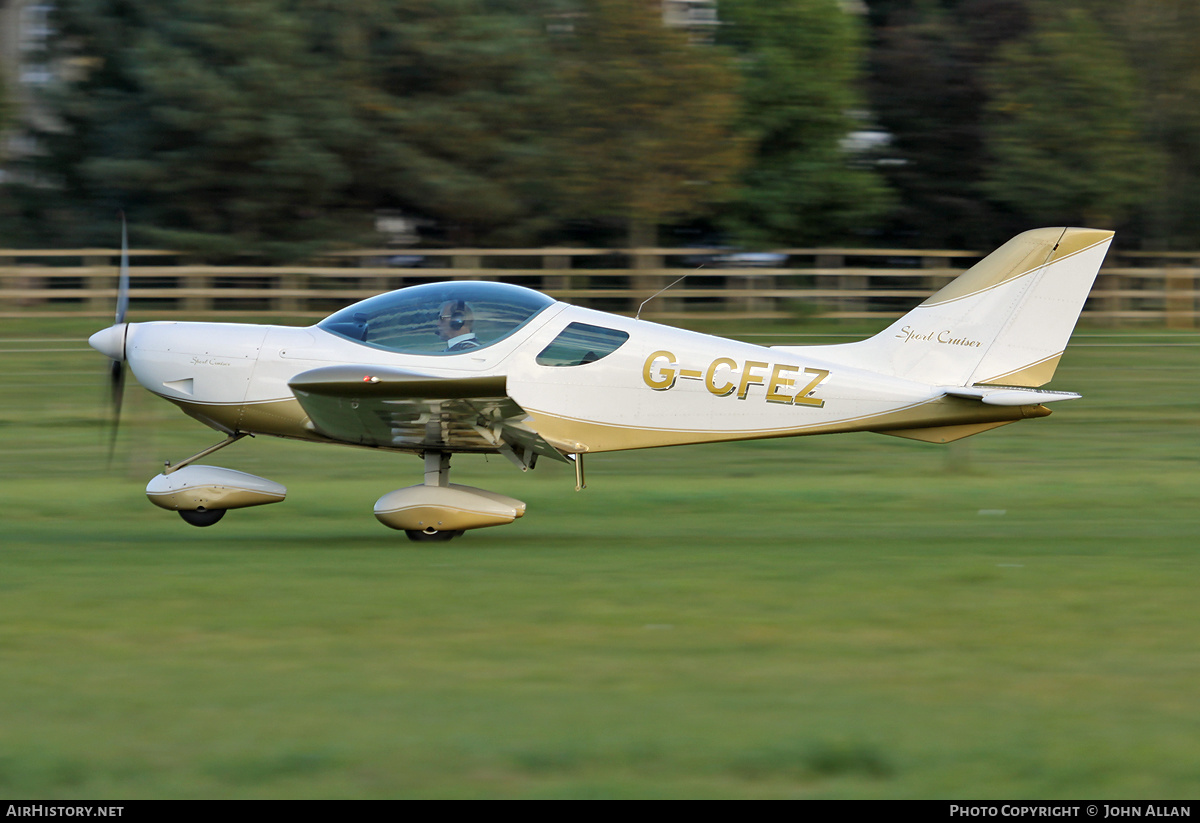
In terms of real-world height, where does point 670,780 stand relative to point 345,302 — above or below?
above

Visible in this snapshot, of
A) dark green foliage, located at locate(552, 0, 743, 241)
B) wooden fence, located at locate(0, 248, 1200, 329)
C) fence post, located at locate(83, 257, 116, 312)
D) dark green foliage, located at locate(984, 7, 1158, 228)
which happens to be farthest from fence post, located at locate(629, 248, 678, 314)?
fence post, located at locate(83, 257, 116, 312)

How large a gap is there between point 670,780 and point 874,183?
996 inches

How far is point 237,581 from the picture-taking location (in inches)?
296

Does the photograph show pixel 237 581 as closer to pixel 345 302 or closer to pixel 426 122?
pixel 345 302

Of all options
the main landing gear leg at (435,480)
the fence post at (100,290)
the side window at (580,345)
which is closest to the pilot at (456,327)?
the side window at (580,345)

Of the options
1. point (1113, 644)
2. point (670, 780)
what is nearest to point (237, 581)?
point (670, 780)

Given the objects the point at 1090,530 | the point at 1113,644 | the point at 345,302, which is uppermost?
the point at 1113,644

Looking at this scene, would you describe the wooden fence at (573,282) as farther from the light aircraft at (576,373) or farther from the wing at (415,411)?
the wing at (415,411)

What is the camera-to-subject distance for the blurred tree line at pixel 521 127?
1001 inches

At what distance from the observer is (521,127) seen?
2667 cm

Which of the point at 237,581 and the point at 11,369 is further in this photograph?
the point at 11,369

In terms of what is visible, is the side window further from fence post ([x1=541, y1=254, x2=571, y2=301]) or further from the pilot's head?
fence post ([x1=541, y1=254, x2=571, y2=301])

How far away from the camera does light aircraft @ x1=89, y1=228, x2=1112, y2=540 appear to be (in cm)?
880

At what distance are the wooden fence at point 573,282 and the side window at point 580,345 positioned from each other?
13.5 meters
